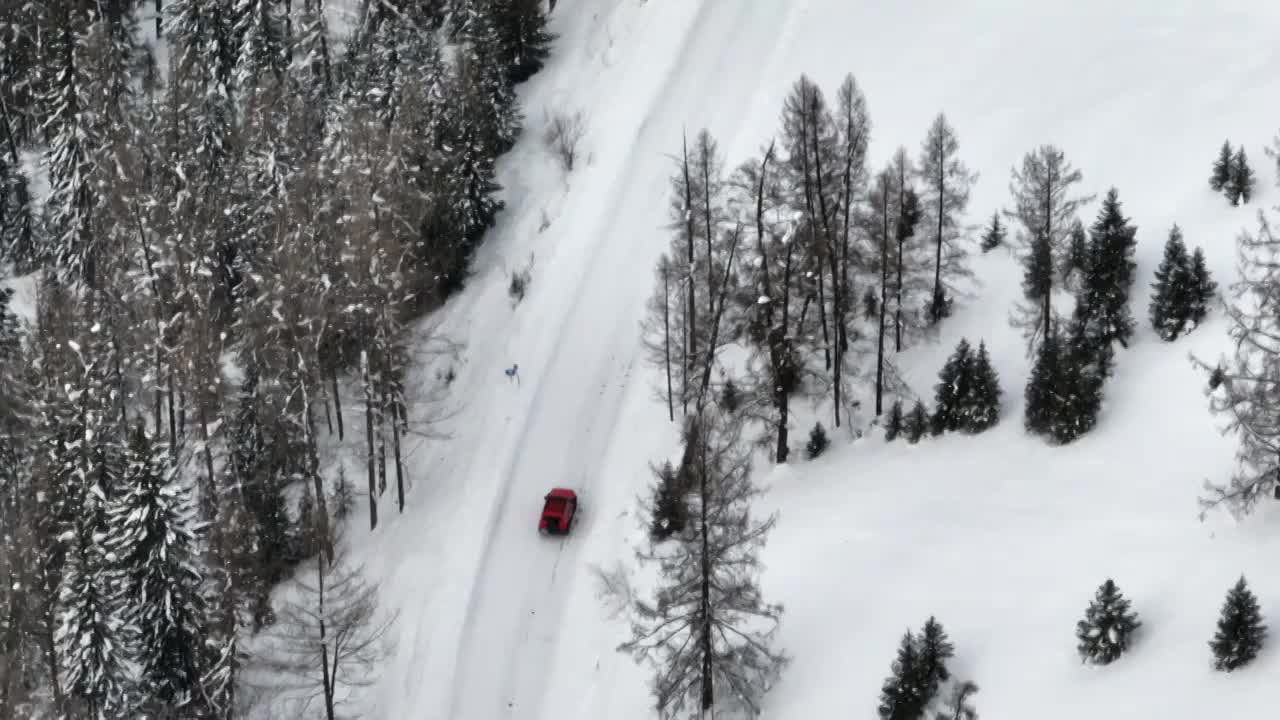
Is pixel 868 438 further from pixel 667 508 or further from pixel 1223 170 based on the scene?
pixel 1223 170

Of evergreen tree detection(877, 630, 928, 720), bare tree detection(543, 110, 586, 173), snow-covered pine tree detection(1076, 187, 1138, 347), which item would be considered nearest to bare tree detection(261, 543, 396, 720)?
evergreen tree detection(877, 630, 928, 720)

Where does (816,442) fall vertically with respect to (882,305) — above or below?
below

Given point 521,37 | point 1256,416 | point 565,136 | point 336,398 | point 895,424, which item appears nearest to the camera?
point 1256,416

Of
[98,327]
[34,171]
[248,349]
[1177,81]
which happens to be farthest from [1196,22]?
[34,171]

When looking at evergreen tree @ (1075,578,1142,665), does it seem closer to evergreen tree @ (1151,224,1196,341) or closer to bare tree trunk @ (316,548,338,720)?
evergreen tree @ (1151,224,1196,341)

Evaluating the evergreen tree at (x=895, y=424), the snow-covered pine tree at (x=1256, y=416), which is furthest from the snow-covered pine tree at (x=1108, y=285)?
the evergreen tree at (x=895, y=424)

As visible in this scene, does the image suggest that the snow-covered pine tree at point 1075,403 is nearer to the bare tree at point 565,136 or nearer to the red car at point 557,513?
the red car at point 557,513

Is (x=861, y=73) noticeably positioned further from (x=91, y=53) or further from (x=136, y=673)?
(x=136, y=673)

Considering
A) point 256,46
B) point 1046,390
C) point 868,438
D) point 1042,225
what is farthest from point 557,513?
point 256,46
